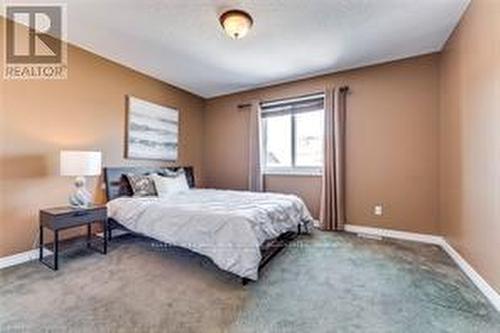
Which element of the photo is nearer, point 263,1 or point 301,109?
point 263,1

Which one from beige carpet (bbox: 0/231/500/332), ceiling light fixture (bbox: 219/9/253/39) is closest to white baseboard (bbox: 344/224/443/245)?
beige carpet (bbox: 0/231/500/332)

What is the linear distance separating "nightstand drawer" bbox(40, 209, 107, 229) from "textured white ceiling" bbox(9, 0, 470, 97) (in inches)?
79.8

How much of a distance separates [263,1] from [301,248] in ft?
8.96

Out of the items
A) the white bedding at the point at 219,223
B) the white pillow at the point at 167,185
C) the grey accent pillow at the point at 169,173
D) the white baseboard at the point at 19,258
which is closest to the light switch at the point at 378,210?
the white bedding at the point at 219,223

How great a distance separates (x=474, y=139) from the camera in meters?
2.33

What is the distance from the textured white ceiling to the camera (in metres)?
2.46

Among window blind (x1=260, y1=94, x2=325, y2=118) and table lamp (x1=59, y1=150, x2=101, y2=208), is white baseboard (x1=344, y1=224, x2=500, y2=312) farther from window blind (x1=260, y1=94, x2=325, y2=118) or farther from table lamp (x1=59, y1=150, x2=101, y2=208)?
table lamp (x1=59, y1=150, x2=101, y2=208)

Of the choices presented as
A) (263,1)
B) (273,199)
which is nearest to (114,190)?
(273,199)

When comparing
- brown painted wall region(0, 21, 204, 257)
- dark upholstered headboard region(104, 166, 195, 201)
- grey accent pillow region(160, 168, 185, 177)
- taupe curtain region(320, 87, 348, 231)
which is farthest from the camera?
grey accent pillow region(160, 168, 185, 177)

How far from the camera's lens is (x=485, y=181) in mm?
2113

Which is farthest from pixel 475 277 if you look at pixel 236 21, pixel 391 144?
pixel 236 21

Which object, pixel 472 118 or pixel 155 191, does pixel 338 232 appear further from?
pixel 155 191

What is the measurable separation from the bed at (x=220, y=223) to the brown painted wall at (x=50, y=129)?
56 cm

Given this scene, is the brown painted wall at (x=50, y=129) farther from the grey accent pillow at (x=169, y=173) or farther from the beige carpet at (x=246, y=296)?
the beige carpet at (x=246, y=296)
